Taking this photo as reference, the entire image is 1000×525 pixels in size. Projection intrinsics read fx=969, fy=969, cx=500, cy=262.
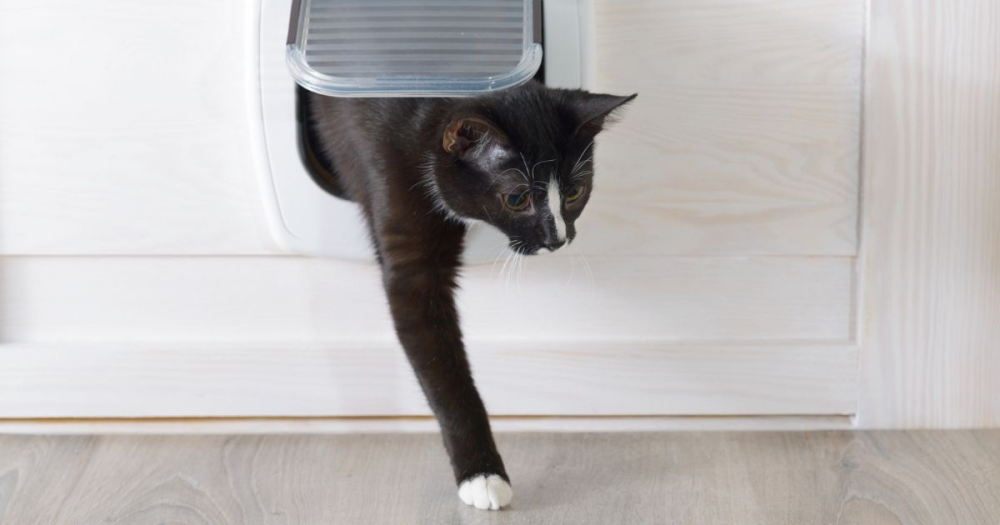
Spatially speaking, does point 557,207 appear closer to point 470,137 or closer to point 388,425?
point 470,137

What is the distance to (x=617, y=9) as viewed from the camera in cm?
114

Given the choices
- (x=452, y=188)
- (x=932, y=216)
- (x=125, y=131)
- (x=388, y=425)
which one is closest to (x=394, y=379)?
(x=388, y=425)

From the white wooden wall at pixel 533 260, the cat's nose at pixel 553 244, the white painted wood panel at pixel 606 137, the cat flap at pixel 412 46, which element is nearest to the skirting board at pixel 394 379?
the white wooden wall at pixel 533 260

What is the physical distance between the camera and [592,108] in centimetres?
96

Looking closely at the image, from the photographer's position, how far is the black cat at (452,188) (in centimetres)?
97

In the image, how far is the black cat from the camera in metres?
0.97

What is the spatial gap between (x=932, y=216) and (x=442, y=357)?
24.8 inches

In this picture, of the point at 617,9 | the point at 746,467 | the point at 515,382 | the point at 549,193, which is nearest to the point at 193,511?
the point at 515,382

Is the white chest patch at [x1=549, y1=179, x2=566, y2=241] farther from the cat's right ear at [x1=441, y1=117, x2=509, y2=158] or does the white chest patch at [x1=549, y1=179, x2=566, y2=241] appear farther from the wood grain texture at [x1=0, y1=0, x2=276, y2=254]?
the wood grain texture at [x1=0, y1=0, x2=276, y2=254]

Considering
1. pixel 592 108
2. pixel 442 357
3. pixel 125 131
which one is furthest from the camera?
pixel 125 131

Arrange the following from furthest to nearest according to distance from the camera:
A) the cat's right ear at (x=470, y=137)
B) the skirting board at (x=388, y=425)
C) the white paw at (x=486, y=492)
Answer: the skirting board at (x=388, y=425), the white paw at (x=486, y=492), the cat's right ear at (x=470, y=137)

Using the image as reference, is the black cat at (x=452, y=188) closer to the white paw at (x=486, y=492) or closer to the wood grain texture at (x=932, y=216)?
the white paw at (x=486, y=492)

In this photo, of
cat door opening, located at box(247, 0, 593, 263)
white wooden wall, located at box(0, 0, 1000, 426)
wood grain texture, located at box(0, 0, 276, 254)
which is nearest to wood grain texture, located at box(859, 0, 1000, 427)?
white wooden wall, located at box(0, 0, 1000, 426)

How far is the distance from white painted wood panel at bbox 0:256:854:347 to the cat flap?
33 centimetres
